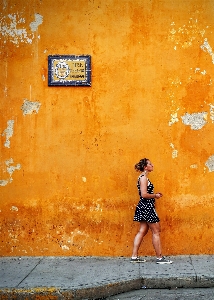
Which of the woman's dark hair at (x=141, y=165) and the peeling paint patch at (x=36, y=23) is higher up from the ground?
the peeling paint patch at (x=36, y=23)

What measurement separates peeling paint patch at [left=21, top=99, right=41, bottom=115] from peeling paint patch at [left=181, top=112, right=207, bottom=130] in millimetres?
2197

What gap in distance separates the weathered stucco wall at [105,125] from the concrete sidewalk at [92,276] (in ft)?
0.99

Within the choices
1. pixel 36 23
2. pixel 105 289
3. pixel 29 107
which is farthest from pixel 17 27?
pixel 105 289

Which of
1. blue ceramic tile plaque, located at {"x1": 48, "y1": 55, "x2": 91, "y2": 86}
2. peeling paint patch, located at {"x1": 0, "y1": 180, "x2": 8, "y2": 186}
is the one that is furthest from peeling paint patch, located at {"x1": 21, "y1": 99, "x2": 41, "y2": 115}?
peeling paint patch, located at {"x1": 0, "y1": 180, "x2": 8, "y2": 186}

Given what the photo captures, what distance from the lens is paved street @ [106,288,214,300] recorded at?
18.3 feet

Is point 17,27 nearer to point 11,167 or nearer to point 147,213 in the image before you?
point 11,167

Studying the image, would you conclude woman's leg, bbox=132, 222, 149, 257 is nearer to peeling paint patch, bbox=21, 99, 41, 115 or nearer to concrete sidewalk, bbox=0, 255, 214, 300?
concrete sidewalk, bbox=0, 255, 214, 300

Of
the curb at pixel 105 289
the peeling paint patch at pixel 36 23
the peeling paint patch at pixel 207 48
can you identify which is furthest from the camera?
the peeling paint patch at pixel 36 23

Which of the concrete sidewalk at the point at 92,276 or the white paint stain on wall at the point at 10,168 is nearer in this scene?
the concrete sidewalk at the point at 92,276

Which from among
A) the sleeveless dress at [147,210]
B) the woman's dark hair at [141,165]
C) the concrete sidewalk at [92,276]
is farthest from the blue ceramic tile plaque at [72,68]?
the concrete sidewalk at [92,276]

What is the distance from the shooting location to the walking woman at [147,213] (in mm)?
6543

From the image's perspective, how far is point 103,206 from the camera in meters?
7.04

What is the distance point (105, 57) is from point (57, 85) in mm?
837

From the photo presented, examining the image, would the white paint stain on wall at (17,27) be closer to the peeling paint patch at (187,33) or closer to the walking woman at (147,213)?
the peeling paint patch at (187,33)
